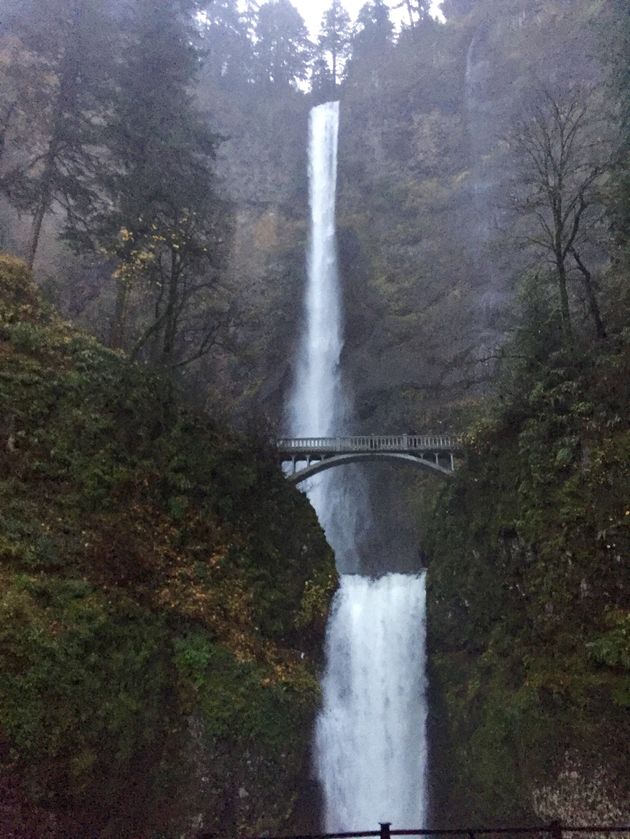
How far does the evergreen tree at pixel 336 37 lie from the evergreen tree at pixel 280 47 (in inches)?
64.3

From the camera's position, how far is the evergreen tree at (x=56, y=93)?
55.1 feet

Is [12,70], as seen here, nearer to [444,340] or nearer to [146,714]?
[146,714]

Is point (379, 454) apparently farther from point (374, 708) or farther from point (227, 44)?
point (227, 44)

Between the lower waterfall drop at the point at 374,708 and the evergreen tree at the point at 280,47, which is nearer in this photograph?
the lower waterfall drop at the point at 374,708

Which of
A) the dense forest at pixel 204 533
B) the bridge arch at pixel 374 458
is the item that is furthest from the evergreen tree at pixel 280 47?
the bridge arch at pixel 374 458

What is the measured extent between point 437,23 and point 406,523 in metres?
41.6

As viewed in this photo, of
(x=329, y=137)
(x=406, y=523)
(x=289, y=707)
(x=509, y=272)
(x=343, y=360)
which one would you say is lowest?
(x=289, y=707)

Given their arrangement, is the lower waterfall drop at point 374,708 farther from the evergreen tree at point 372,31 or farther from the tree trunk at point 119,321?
the evergreen tree at point 372,31

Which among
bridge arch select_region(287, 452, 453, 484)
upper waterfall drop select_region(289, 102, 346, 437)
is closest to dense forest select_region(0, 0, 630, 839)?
bridge arch select_region(287, 452, 453, 484)

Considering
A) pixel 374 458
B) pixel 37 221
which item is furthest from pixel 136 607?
pixel 374 458

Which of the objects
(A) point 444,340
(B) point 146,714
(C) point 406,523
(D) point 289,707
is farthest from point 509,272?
(B) point 146,714

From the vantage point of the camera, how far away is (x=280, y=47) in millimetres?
53344

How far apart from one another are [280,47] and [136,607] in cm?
5559

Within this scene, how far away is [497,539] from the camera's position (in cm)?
1445
